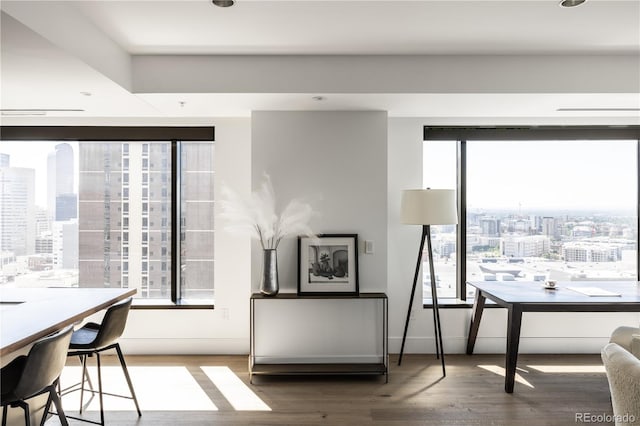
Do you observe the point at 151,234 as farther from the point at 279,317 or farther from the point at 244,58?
the point at 244,58

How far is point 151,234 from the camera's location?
14.4 ft

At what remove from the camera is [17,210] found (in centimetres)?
431

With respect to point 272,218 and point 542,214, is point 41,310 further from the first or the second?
point 542,214

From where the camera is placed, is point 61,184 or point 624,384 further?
point 61,184

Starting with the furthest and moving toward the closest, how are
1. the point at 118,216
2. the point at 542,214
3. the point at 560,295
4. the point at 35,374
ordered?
the point at 542,214 → the point at 118,216 → the point at 560,295 → the point at 35,374

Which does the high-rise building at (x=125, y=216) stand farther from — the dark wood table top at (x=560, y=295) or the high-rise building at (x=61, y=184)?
the dark wood table top at (x=560, y=295)

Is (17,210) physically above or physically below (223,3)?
below

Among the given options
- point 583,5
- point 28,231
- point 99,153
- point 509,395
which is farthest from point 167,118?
point 509,395

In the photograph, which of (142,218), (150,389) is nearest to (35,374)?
(150,389)

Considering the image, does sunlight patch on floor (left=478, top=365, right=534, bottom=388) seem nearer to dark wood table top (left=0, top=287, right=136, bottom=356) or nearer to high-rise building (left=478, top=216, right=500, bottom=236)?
high-rise building (left=478, top=216, right=500, bottom=236)

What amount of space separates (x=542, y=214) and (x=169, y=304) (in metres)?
3.87

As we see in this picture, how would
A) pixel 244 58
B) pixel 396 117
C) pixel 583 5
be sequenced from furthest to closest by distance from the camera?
pixel 396 117
pixel 244 58
pixel 583 5

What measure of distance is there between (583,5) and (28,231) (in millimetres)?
4930

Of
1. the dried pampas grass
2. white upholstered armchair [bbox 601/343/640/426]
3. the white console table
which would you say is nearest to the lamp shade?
the white console table
